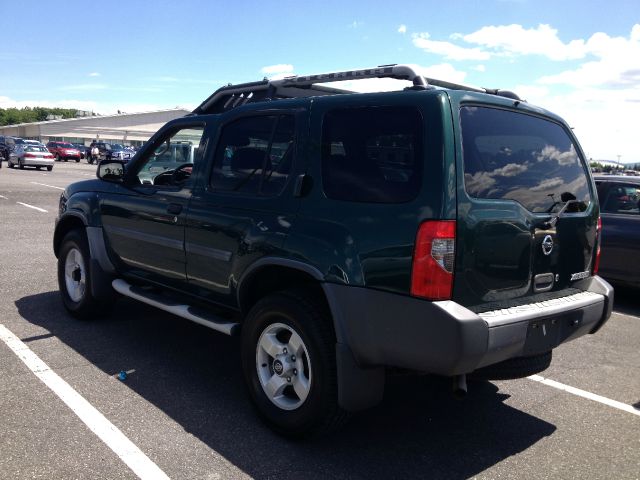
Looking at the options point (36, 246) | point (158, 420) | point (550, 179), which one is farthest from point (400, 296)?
point (36, 246)

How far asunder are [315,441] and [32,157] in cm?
3614

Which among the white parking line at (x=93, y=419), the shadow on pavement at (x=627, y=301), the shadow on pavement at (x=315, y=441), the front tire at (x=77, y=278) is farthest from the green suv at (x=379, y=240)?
the shadow on pavement at (x=627, y=301)

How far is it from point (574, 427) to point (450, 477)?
1.21 m

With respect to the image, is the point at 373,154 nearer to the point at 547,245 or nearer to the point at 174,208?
the point at 547,245

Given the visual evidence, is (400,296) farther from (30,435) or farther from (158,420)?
(30,435)

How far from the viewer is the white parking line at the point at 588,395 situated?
432cm

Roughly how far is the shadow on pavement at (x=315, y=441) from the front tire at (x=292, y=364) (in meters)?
0.17

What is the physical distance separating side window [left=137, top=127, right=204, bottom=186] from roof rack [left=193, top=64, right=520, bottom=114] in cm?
27

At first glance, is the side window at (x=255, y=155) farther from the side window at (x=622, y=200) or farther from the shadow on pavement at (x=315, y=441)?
the side window at (x=622, y=200)

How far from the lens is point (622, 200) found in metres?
7.55

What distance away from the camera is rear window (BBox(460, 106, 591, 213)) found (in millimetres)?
3225

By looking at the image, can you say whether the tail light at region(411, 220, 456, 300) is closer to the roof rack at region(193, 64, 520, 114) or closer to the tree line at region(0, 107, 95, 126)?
the roof rack at region(193, 64, 520, 114)

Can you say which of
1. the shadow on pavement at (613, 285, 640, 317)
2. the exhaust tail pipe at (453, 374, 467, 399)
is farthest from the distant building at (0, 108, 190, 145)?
the exhaust tail pipe at (453, 374, 467, 399)

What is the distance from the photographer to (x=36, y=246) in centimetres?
987
